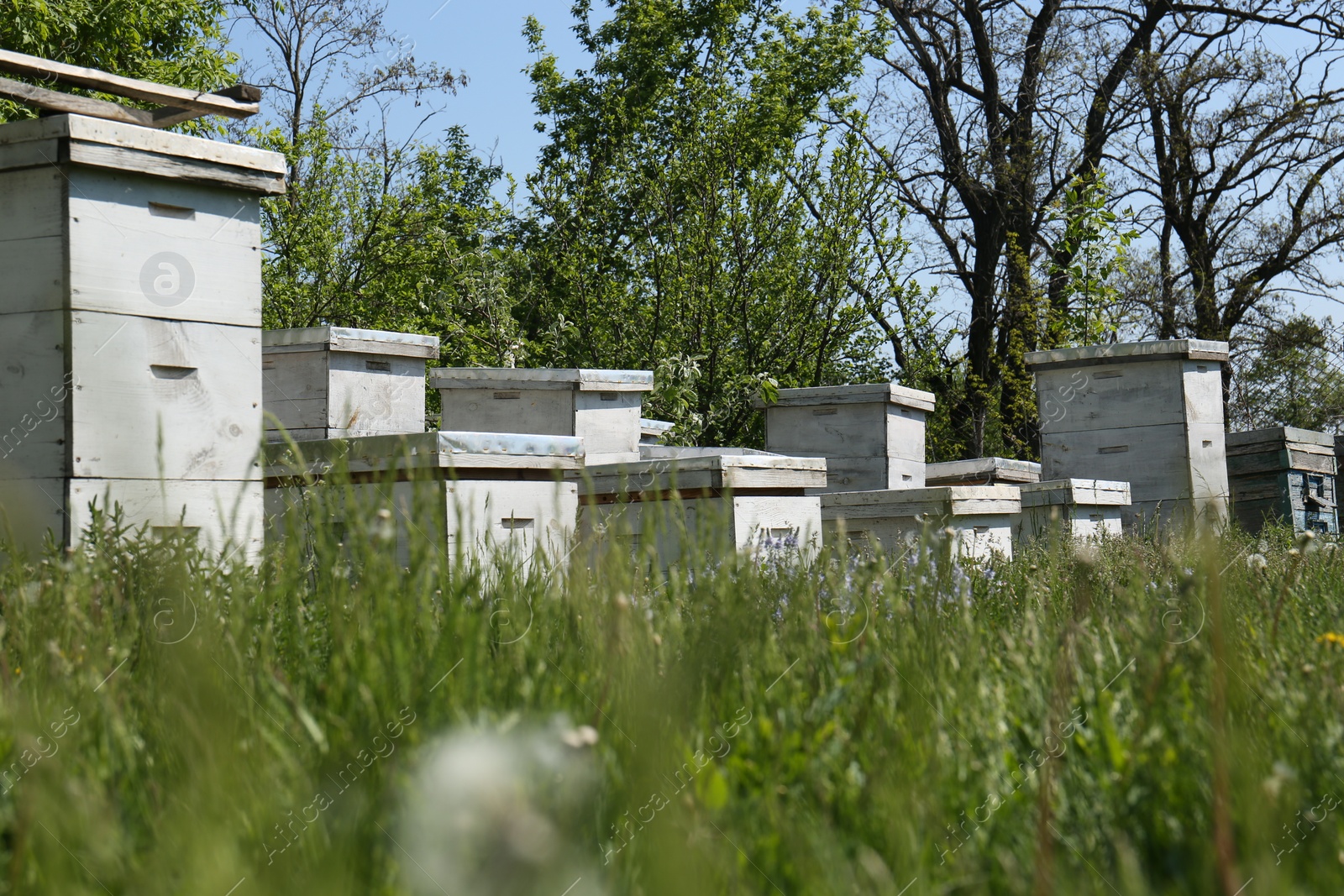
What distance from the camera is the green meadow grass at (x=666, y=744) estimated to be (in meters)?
1.29

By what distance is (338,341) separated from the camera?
8.19 meters

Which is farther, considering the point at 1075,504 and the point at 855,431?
the point at 855,431

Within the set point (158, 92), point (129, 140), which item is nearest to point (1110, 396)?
point (158, 92)

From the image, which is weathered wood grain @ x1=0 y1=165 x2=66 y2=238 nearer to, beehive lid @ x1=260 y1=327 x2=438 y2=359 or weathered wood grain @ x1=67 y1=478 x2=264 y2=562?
weathered wood grain @ x1=67 y1=478 x2=264 y2=562

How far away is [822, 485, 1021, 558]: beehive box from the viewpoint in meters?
6.95

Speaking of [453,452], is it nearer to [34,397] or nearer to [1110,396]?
[34,397]

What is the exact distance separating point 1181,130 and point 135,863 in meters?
23.0

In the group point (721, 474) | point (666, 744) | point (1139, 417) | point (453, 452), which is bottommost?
point (666, 744)

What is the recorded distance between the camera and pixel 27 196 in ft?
13.7

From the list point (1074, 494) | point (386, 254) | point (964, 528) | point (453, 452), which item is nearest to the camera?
point (453, 452)

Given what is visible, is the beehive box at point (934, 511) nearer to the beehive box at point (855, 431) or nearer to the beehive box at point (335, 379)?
the beehive box at point (855, 431)

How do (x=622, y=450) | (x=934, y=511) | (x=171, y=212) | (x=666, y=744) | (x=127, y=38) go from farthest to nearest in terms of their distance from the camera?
(x=127, y=38) → (x=622, y=450) → (x=934, y=511) → (x=171, y=212) → (x=666, y=744)

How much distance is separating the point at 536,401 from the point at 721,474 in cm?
454

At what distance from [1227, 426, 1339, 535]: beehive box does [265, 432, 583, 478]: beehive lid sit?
9.33 metres
